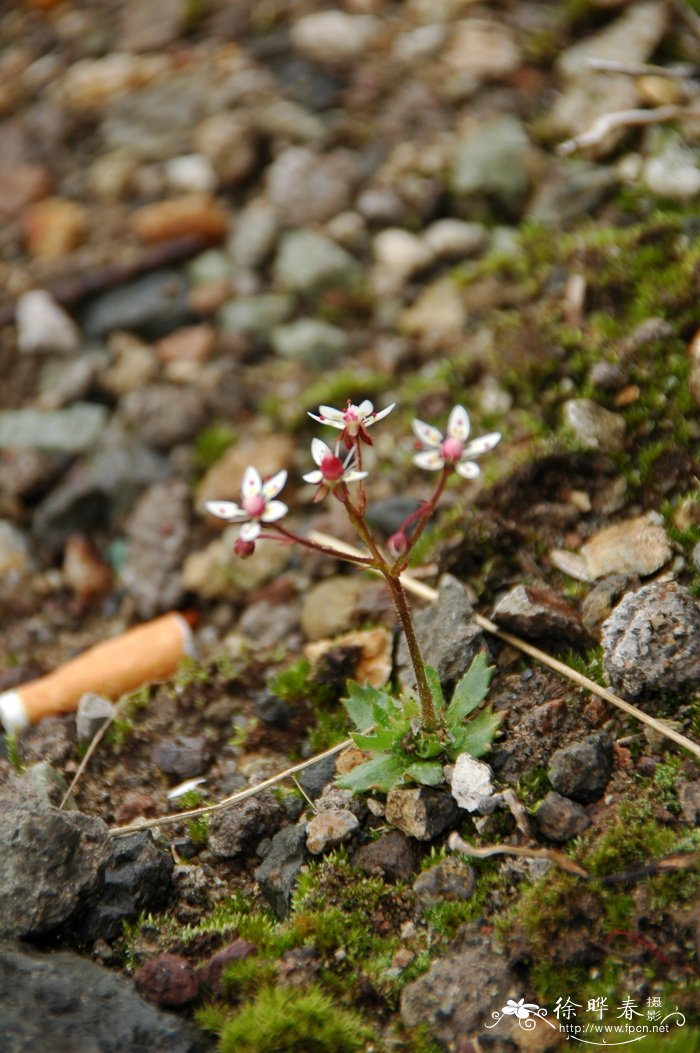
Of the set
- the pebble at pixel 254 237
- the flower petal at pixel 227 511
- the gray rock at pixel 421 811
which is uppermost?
the flower petal at pixel 227 511

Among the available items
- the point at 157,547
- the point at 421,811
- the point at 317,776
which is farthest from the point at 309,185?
the point at 421,811

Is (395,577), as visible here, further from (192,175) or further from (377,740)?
(192,175)

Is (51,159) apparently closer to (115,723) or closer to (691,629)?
(115,723)

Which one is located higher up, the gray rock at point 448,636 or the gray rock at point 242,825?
the gray rock at point 448,636

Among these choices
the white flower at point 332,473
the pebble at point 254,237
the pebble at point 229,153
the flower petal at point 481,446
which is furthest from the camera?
the pebble at point 229,153

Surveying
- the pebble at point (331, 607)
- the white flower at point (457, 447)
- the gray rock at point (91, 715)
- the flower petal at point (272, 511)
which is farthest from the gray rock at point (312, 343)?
the flower petal at point (272, 511)

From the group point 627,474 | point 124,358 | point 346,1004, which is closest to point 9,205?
point 124,358

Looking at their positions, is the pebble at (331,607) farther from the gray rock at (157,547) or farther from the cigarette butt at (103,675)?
the gray rock at (157,547)

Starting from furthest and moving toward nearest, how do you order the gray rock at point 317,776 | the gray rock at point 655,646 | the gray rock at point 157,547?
the gray rock at point 157,547 < the gray rock at point 317,776 < the gray rock at point 655,646
